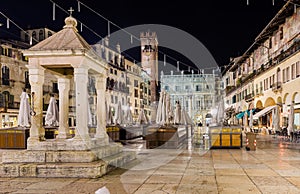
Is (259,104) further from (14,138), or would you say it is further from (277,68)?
(14,138)

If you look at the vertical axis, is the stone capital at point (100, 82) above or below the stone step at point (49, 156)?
above

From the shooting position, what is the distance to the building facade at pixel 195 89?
285ft

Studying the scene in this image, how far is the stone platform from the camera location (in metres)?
9.03

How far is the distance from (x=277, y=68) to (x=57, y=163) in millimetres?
25565

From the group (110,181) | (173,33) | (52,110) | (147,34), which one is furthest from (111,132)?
(147,34)

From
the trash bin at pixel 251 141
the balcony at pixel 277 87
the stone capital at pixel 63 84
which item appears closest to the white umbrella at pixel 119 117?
the trash bin at pixel 251 141

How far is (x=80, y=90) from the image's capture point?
396 inches

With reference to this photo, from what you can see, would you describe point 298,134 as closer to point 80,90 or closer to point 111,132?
point 111,132

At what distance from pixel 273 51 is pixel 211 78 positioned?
53.2m

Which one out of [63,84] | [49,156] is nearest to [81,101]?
[49,156]

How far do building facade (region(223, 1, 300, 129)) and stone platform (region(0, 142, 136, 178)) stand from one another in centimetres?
1900

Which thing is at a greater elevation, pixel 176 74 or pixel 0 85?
pixel 176 74

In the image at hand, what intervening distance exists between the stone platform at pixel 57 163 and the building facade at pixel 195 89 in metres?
76.4

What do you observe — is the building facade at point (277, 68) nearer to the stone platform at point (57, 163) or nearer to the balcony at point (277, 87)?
the balcony at point (277, 87)
